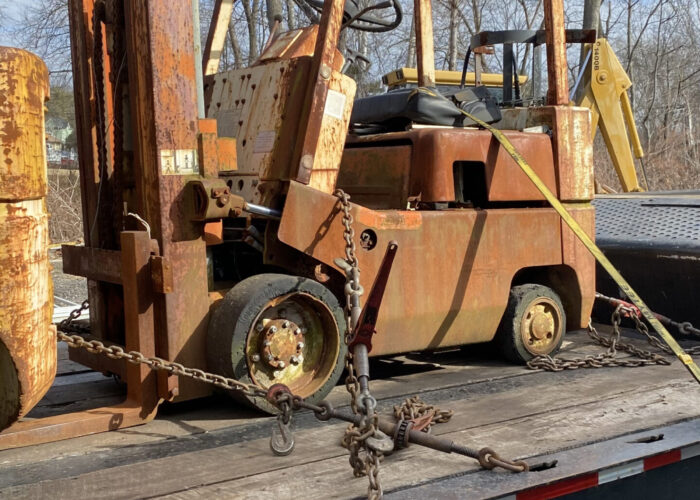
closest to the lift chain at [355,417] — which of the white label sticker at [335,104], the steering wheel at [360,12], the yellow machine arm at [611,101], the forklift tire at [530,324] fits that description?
the forklift tire at [530,324]

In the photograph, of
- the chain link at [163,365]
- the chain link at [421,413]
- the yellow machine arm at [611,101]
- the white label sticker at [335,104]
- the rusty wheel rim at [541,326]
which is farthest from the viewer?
the yellow machine arm at [611,101]

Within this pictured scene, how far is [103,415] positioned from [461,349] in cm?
244

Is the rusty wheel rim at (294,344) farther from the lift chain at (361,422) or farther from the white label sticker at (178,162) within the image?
the white label sticker at (178,162)

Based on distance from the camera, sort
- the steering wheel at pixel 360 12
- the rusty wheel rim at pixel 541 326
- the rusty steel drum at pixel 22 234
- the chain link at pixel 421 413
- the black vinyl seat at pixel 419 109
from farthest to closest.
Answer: the rusty wheel rim at pixel 541 326, the black vinyl seat at pixel 419 109, the steering wheel at pixel 360 12, the chain link at pixel 421 413, the rusty steel drum at pixel 22 234

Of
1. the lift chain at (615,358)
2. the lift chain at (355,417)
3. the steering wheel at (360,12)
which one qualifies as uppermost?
the steering wheel at (360,12)

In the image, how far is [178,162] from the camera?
3535 millimetres

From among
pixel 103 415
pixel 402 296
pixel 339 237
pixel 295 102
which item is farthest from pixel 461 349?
pixel 103 415

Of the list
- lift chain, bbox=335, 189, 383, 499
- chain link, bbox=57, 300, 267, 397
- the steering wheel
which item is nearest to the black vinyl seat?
the steering wheel

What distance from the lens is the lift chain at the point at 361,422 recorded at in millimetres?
2668

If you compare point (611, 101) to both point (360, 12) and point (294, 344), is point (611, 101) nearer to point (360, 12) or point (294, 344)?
point (360, 12)

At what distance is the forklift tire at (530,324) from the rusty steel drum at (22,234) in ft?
9.24

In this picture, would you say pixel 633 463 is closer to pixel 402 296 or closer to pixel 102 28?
pixel 402 296

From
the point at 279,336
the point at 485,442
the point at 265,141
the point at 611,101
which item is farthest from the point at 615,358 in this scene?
the point at 611,101

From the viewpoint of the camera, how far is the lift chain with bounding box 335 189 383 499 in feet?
8.75
